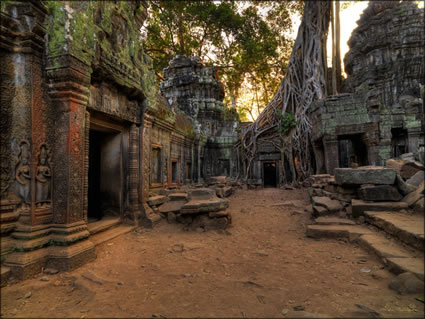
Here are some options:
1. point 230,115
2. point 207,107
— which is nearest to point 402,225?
point 207,107

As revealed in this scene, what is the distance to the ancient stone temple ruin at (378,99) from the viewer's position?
27.7ft

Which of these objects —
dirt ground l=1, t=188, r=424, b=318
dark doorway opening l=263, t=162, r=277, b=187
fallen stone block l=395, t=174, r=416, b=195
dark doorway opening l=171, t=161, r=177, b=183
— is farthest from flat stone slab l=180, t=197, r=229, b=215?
dark doorway opening l=263, t=162, r=277, b=187

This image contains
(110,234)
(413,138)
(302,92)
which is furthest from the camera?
(302,92)

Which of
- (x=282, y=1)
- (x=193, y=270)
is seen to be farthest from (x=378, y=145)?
(x=282, y=1)

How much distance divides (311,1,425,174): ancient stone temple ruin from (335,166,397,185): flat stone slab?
149 inches

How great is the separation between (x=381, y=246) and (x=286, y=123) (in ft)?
33.4

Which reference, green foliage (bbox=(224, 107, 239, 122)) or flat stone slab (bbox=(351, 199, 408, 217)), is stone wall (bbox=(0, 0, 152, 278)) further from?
green foliage (bbox=(224, 107, 239, 122))

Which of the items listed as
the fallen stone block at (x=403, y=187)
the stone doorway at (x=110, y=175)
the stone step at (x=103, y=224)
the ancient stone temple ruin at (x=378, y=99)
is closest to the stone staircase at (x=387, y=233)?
the fallen stone block at (x=403, y=187)

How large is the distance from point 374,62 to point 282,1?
906 centimetres

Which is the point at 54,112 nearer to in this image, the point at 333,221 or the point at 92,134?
the point at 92,134

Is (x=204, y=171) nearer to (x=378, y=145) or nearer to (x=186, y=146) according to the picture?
(x=186, y=146)

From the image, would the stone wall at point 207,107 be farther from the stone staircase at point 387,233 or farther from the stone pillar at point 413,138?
the stone staircase at point 387,233

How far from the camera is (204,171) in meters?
12.8

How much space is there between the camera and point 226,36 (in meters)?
18.8
